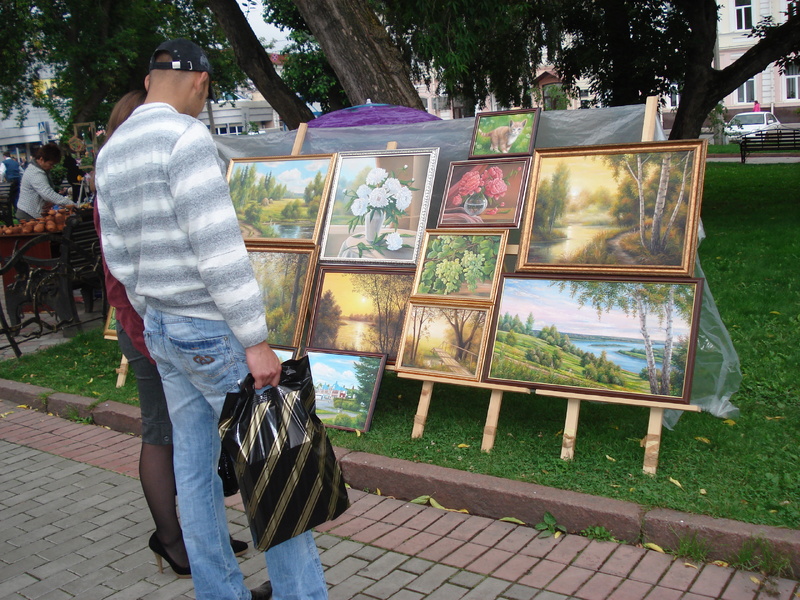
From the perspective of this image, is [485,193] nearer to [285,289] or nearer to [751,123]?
[285,289]

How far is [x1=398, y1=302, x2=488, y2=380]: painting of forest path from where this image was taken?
426 centimetres

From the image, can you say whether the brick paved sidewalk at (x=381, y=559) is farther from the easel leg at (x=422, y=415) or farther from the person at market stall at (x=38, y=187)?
the person at market stall at (x=38, y=187)

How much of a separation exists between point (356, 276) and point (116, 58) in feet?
63.3

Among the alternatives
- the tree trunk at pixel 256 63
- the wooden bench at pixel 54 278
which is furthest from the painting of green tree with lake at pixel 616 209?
the tree trunk at pixel 256 63

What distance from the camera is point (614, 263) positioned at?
13.0ft

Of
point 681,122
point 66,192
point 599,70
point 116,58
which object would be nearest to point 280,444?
point 681,122

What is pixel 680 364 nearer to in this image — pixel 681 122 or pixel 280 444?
pixel 280 444

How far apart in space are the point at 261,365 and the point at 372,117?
4.35 m

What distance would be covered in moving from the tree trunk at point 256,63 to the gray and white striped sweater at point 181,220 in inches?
318

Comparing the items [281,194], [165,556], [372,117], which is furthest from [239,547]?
[372,117]

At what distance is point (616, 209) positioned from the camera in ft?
13.3

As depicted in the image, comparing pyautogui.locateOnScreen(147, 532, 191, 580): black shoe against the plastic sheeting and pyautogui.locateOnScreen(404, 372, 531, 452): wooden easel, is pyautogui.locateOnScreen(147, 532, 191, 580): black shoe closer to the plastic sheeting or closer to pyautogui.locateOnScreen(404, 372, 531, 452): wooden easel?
pyautogui.locateOnScreen(404, 372, 531, 452): wooden easel

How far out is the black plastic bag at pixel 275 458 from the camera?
2.46 meters

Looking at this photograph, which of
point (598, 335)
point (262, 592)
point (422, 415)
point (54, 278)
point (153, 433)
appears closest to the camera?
point (262, 592)
